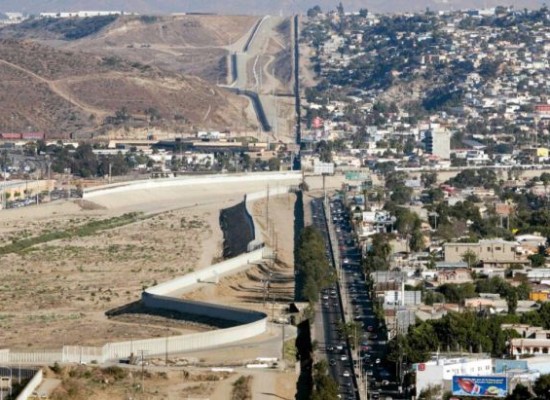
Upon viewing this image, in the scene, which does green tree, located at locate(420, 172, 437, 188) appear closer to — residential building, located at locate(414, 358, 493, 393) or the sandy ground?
the sandy ground

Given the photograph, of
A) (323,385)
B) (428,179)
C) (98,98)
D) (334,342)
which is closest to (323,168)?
(428,179)

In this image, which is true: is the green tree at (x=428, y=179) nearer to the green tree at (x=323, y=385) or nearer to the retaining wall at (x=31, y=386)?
the green tree at (x=323, y=385)

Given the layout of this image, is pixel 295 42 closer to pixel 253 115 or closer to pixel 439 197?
pixel 253 115

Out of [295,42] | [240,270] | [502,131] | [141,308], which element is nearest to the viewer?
[141,308]

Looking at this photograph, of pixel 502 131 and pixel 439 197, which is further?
pixel 502 131

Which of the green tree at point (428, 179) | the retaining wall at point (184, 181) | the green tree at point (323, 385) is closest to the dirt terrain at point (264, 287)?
the green tree at point (323, 385)

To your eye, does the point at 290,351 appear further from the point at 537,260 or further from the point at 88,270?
the point at 88,270

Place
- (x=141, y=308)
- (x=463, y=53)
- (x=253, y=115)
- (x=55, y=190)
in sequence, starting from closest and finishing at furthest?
1. (x=141, y=308)
2. (x=55, y=190)
3. (x=253, y=115)
4. (x=463, y=53)

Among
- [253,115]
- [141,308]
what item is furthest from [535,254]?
[253,115]
